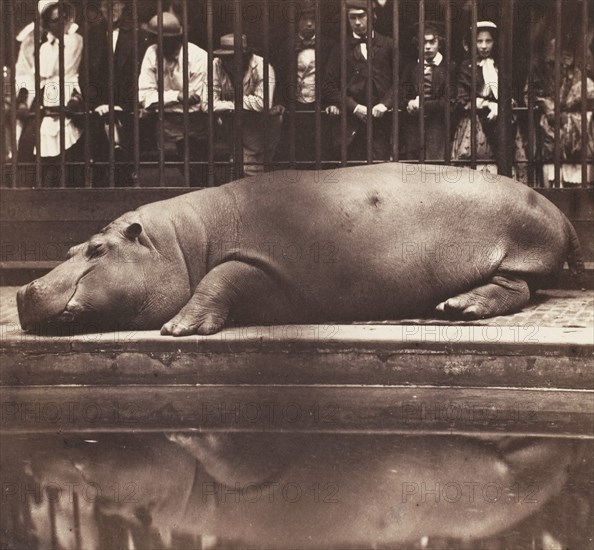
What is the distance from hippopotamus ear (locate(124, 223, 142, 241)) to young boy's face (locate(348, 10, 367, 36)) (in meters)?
3.42

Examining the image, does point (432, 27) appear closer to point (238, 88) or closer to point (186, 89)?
point (238, 88)

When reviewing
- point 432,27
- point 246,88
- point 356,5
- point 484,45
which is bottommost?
point 246,88

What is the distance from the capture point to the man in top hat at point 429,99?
9875mm

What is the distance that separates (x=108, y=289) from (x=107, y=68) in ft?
12.3

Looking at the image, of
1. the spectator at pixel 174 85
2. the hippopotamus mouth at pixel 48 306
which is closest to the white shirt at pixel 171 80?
the spectator at pixel 174 85

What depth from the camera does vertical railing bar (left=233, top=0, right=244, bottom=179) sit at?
9203 millimetres

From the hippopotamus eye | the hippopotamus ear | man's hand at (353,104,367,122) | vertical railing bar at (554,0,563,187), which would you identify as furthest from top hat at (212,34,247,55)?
the hippopotamus eye

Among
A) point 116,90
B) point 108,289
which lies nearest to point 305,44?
point 116,90

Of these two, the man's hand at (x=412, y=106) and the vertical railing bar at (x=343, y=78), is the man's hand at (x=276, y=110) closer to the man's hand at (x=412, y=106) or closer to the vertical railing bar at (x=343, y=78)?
the vertical railing bar at (x=343, y=78)

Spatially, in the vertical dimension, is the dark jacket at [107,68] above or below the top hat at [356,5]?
below

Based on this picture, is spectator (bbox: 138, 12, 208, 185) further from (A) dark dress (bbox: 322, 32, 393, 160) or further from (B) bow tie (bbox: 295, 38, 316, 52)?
(A) dark dress (bbox: 322, 32, 393, 160)

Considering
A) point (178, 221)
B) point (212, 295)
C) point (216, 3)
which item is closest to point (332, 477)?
point (212, 295)

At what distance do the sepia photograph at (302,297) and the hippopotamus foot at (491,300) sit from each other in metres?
0.02

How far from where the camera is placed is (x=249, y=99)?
9883 mm
